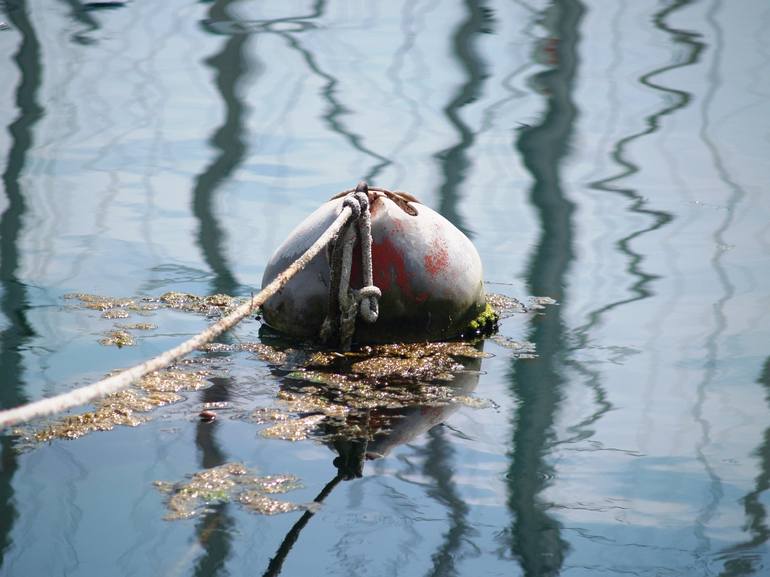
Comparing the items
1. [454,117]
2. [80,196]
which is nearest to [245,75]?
[454,117]

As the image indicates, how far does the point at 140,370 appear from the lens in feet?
10.5

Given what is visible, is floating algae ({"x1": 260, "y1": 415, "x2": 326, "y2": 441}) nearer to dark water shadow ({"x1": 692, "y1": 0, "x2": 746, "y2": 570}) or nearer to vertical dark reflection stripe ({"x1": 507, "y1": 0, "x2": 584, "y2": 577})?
vertical dark reflection stripe ({"x1": 507, "y1": 0, "x2": 584, "y2": 577})

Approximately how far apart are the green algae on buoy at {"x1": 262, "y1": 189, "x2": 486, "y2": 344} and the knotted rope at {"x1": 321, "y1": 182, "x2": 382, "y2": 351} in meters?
0.06

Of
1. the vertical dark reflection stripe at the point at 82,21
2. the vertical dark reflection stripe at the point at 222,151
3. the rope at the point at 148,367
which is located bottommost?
the vertical dark reflection stripe at the point at 222,151

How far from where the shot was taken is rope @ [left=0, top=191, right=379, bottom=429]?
274 cm

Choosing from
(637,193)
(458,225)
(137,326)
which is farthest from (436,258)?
(637,193)

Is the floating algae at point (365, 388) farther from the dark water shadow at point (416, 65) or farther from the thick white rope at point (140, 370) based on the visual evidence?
the dark water shadow at point (416, 65)

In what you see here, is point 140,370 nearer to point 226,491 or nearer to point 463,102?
point 226,491

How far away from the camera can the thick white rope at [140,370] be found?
2.74 m

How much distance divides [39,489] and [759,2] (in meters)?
9.58

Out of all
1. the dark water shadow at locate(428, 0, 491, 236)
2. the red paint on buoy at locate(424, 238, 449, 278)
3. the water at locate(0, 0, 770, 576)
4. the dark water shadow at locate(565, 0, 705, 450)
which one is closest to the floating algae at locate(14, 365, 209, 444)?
the water at locate(0, 0, 770, 576)

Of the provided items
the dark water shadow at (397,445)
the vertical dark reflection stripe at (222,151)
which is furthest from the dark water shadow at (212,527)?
the vertical dark reflection stripe at (222,151)

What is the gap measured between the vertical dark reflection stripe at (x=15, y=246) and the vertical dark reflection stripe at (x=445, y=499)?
3.71ft

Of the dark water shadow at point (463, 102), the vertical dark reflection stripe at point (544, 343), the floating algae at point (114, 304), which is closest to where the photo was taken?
the vertical dark reflection stripe at point (544, 343)
